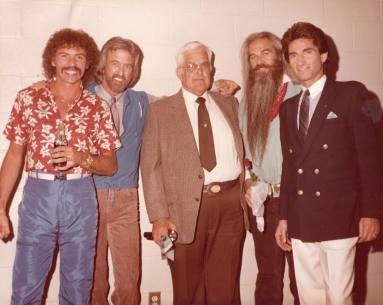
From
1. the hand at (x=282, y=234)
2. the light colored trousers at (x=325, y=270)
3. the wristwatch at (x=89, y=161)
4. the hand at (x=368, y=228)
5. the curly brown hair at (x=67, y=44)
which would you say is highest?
the curly brown hair at (x=67, y=44)

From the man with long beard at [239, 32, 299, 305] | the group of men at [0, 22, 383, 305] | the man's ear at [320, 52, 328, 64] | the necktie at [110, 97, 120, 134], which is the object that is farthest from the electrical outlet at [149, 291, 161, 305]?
the man's ear at [320, 52, 328, 64]

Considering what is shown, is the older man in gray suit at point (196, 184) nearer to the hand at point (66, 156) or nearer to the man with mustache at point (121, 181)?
the man with mustache at point (121, 181)

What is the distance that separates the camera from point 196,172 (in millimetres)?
1973

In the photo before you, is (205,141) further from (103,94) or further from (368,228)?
(368,228)

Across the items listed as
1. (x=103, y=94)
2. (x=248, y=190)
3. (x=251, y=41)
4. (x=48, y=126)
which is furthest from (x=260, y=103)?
(x=48, y=126)

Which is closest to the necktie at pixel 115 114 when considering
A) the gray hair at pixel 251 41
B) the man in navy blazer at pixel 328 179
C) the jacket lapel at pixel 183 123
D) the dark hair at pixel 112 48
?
the dark hair at pixel 112 48

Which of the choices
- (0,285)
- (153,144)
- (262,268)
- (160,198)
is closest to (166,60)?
(153,144)

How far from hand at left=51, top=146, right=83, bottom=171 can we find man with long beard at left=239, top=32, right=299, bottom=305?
918mm

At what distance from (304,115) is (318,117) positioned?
8cm

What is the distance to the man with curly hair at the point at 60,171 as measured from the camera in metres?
1.69

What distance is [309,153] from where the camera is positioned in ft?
5.46

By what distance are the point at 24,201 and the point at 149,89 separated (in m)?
1.10

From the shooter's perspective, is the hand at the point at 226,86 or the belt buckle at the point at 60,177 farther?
the hand at the point at 226,86

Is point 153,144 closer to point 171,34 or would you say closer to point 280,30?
point 171,34
